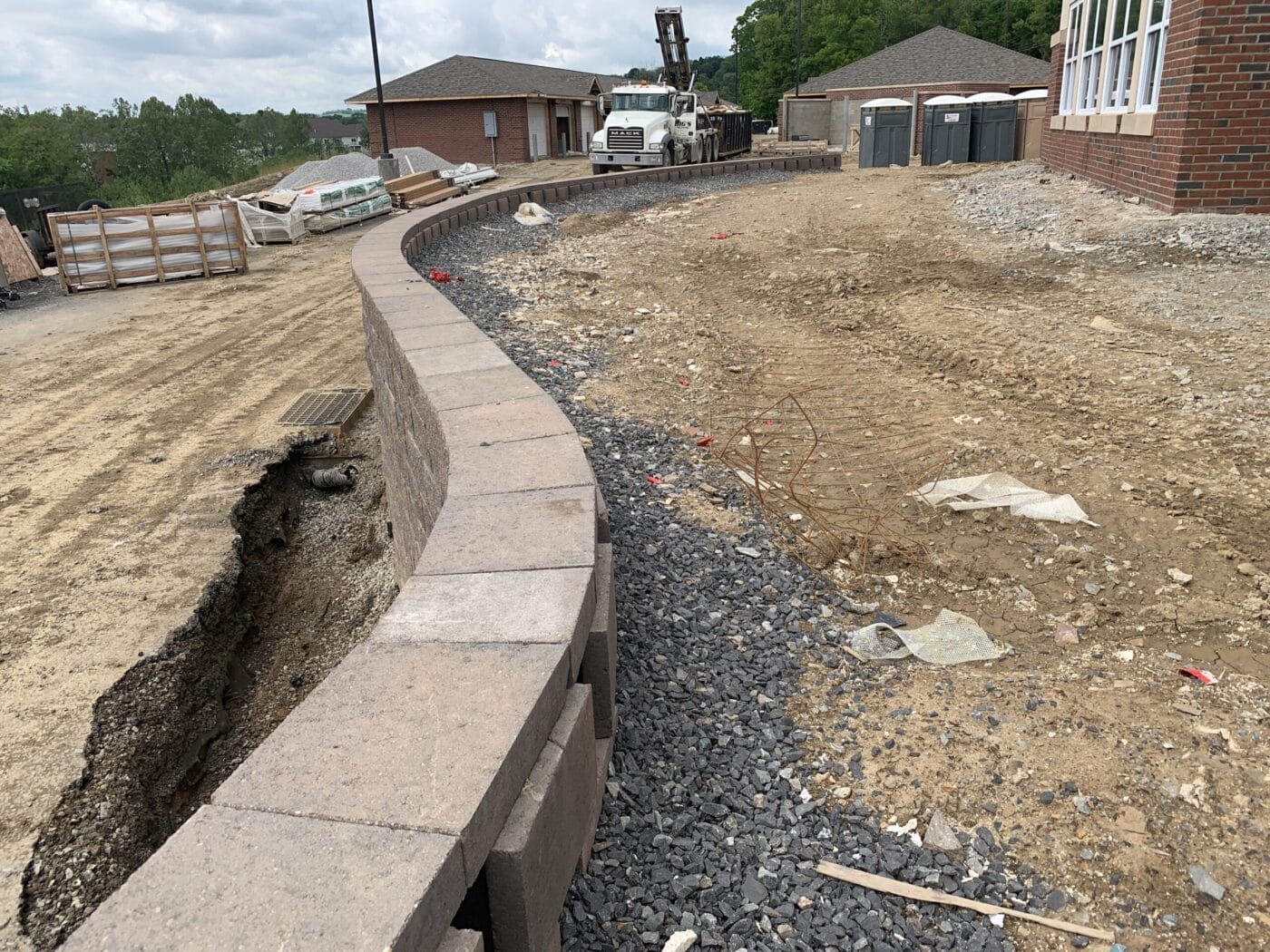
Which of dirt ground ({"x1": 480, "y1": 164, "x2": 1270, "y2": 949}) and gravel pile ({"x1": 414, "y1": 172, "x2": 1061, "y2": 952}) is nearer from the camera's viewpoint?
gravel pile ({"x1": 414, "y1": 172, "x2": 1061, "y2": 952})

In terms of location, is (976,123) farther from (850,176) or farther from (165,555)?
(165,555)

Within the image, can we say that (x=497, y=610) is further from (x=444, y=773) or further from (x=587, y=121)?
(x=587, y=121)

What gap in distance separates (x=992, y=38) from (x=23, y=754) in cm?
8052

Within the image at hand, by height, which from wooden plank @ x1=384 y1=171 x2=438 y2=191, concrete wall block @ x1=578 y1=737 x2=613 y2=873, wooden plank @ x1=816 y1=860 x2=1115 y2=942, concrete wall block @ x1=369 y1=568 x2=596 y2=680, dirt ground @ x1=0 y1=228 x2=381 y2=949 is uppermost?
wooden plank @ x1=384 y1=171 x2=438 y2=191

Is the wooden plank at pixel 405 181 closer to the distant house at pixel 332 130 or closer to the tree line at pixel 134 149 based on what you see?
the tree line at pixel 134 149

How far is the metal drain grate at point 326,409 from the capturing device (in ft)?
31.6

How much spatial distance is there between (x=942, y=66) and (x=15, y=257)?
148ft

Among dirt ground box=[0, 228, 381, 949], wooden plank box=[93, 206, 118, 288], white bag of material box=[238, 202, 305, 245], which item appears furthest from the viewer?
white bag of material box=[238, 202, 305, 245]

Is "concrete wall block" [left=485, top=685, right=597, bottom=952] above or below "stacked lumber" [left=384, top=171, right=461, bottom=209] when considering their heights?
below

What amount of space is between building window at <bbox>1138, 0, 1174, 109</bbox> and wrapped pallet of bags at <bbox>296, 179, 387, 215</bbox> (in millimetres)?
17448

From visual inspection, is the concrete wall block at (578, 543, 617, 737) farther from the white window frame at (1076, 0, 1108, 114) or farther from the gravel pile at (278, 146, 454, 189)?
the gravel pile at (278, 146, 454, 189)

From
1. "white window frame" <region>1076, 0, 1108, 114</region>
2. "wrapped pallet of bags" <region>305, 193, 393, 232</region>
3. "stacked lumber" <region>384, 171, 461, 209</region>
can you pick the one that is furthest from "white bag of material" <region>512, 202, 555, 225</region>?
"white window frame" <region>1076, 0, 1108, 114</region>

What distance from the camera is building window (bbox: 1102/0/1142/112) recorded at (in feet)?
42.4

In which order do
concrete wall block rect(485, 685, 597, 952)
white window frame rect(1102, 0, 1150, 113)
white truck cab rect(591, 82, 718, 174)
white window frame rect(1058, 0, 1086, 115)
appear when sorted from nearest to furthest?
1. concrete wall block rect(485, 685, 597, 952)
2. white window frame rect(1102, 0, 1150, 113)
3. white window frame rect(1058, 0, 1086, 115)
4. white truck cab rect(591, 82, 718, 174)
